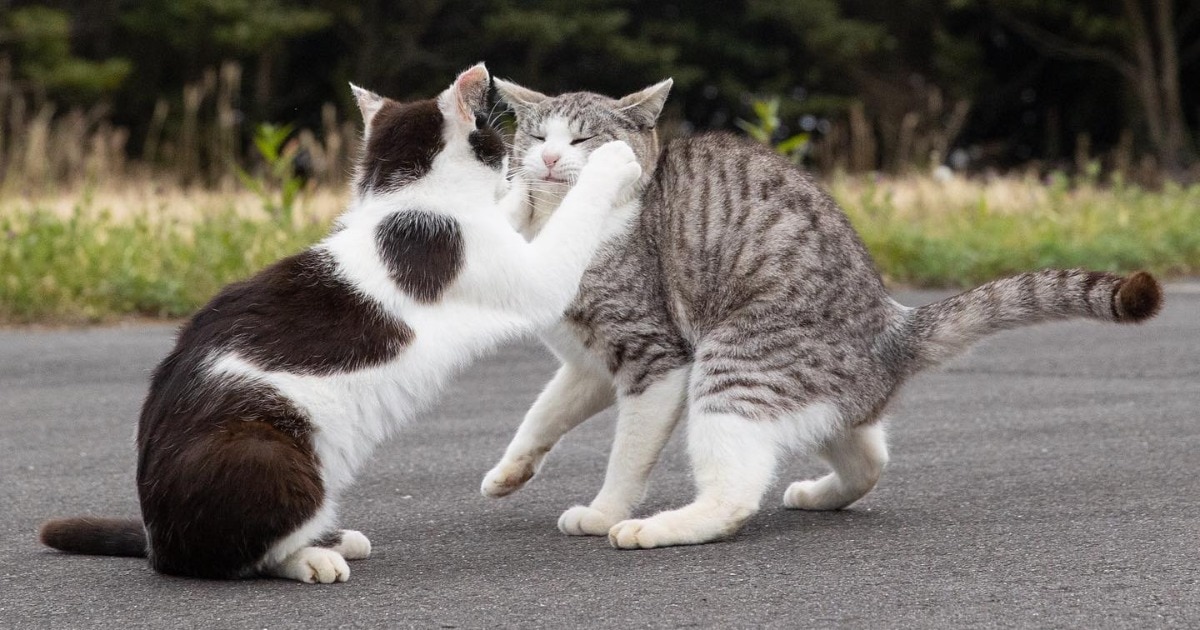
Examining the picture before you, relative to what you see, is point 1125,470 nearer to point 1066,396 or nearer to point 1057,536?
point 1057,536

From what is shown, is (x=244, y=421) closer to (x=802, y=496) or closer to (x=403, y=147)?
(x=403, y=147)

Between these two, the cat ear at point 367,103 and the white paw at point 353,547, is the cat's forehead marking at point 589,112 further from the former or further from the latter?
the white paw at point 353,547

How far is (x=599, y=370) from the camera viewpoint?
417cm

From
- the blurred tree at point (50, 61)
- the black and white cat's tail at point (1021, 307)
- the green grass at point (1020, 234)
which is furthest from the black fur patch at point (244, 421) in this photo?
the blurred tree at point (50, 61)

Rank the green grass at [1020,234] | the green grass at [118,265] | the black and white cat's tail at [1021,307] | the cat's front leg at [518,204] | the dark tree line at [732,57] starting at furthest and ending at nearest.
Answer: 1. the dark tree line at [732,57]
2. the green grass at [1020,234]
3. the green grass at [118,265]
4. the cat's front leg at [518,204]
5. the black and white cat's tail at [1021,307]

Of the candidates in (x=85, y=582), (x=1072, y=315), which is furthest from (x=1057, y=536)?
(x=85, y=582)

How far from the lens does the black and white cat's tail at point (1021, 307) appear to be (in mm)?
3693

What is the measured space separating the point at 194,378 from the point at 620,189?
52.7 inches

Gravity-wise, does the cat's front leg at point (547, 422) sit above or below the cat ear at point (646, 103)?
below

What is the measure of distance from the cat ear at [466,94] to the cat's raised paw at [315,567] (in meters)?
1.23

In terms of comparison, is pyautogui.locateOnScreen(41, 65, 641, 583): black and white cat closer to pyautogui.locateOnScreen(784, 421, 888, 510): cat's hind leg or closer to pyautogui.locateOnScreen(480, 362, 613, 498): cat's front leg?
pyautogui.locateOnScreen(480, 362, 613, 498): cat's front leg

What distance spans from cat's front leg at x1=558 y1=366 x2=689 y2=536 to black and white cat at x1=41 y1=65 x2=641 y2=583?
44cm

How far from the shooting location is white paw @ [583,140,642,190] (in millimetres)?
3969

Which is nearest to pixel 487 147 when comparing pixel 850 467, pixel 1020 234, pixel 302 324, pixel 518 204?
pixel 518 204
